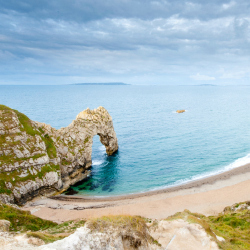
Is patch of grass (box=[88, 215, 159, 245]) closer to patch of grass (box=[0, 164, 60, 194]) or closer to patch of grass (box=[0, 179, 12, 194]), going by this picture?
patch of grass (box=[0, 179, 12, 194])

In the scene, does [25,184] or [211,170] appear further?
[211,170]

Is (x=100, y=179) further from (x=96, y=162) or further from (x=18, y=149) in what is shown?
(x=18, y=149)

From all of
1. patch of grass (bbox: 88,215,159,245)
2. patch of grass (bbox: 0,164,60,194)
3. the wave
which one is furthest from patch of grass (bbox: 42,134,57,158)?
patch of grass (bbox: 88,215,159,245)

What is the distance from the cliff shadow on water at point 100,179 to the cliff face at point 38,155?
1814mm

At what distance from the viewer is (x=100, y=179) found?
4731 centimetres

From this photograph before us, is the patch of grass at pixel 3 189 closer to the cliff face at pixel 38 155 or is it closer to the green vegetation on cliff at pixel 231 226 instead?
the cliff face at pixel 38 155

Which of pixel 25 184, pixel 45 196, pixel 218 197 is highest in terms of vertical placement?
pixel 25 184

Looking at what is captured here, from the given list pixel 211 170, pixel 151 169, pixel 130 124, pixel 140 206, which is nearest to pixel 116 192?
pixel 140 206

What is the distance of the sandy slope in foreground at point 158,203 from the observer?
3403 cm

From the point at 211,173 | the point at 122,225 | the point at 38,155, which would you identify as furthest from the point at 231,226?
the point at 38,155

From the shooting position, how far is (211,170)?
50031 mm

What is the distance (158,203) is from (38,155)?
25.6m

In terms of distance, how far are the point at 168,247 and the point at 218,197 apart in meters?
26.8

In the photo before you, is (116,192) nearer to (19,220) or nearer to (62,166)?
(62,166)
